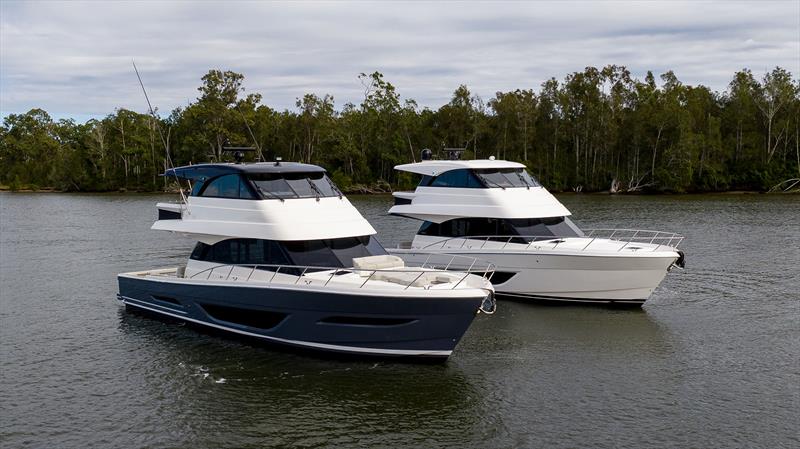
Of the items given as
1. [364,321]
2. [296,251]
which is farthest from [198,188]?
[364,321]

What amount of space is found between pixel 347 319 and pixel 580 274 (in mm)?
8597

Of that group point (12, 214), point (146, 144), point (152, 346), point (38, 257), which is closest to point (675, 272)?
point (152, 346)

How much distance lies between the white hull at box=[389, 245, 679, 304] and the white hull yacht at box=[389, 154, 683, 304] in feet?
0.09

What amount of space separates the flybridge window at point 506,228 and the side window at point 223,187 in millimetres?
8163

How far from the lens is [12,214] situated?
58.8 m

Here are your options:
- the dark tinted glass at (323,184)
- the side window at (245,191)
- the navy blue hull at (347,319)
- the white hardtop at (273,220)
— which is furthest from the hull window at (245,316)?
the dark tinted glass at (323,184)

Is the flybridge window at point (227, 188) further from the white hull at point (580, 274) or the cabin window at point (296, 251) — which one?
the white hull at point (580, 274)

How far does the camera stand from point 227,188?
694 inches

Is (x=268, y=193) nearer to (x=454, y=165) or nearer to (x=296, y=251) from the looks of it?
(x=296, y=251)

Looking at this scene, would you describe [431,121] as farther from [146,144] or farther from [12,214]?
[12,214]

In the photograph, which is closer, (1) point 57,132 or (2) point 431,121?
(2) point 431,121

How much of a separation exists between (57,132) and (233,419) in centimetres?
12698

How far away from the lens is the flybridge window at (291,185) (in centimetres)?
1717

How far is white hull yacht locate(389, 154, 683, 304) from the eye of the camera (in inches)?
798
